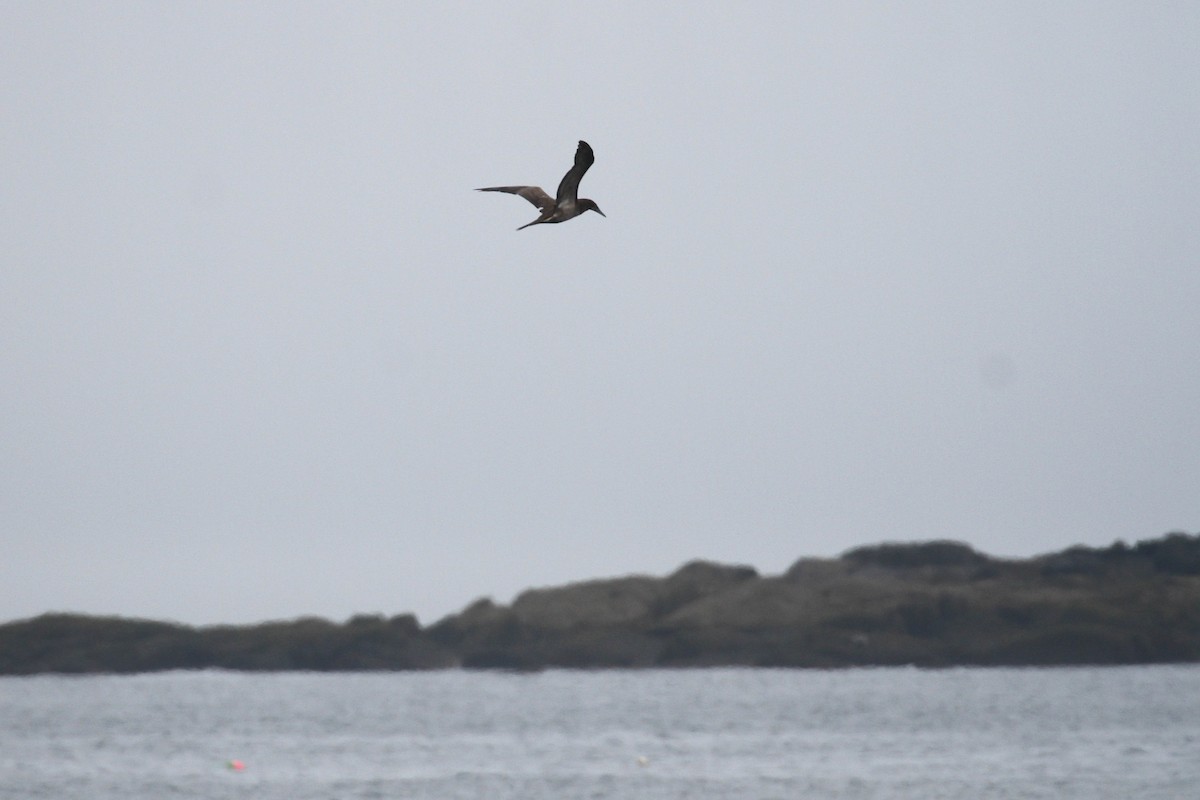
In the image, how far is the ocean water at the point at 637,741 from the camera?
167 feet

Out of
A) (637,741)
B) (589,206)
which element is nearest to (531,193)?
(589,206)

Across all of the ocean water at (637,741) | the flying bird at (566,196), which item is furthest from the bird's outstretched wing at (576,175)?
the ocean water at (637,741)

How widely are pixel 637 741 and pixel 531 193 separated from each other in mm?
48537

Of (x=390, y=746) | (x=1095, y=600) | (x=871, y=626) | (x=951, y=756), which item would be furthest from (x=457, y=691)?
(x=951, y=756)

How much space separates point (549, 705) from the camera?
307ft

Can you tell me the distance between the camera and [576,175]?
18266 millimetres

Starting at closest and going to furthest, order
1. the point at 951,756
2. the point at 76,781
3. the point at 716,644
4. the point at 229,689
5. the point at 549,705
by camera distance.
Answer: the point at 76,781, the point at 951,756, the point at 549,705, the point at 716,644, the point at 229,689

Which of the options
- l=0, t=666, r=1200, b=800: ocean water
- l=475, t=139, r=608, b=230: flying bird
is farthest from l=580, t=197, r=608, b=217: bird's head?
l=0, t=666, r=1200, b=800: ocean water

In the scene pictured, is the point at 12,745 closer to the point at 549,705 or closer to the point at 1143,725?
the point at 549,705

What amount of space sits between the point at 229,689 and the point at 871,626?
4586 cm

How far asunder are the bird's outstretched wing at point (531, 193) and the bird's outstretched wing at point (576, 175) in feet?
1.61

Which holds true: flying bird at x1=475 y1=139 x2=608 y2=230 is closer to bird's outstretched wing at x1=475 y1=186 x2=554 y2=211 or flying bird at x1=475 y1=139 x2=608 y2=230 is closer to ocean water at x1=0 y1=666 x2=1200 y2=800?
bird's outstretched wing at x1=475 y1=186 x2=554 y2=211

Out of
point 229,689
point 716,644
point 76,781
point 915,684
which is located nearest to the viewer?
point 76,781

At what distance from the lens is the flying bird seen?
18.0 m
